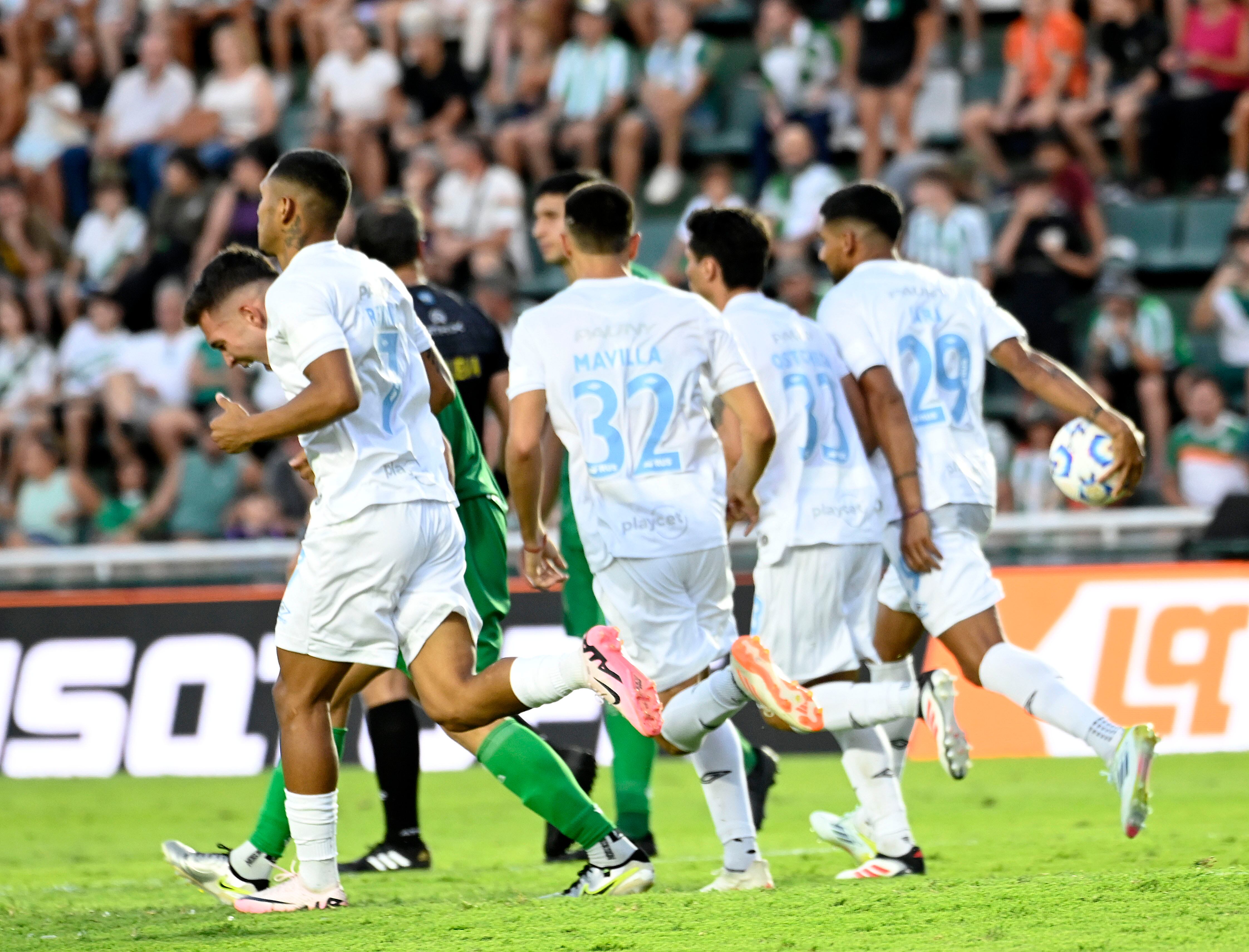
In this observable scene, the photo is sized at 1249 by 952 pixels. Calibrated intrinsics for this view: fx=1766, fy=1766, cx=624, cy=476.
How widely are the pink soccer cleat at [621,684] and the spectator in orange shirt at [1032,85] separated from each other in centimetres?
1038

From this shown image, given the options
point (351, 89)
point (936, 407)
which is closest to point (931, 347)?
point (936, 407)

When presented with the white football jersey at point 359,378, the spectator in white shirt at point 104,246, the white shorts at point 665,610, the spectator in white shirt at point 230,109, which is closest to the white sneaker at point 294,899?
the white football jersey at point 359,378

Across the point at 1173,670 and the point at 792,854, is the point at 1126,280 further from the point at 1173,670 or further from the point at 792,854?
the point at 792,854

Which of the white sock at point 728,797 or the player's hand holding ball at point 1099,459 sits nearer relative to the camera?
the white sock at point 728,797

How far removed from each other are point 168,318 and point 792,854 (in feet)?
29.7

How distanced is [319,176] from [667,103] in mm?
10331

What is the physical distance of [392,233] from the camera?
6758 mm

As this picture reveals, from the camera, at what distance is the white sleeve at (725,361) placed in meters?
5.86

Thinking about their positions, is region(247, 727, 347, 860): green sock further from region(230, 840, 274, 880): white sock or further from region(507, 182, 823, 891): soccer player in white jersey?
region(507, 182, 823, 891): soccer player in white jersey

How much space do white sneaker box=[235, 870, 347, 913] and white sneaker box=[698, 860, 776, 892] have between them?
1186 millimetres

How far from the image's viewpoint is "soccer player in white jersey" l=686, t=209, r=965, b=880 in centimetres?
606

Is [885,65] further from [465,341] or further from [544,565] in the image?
[544,565]

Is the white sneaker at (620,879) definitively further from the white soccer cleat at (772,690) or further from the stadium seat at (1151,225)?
the stadium seat at (1151,225)

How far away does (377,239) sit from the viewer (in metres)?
6.76
